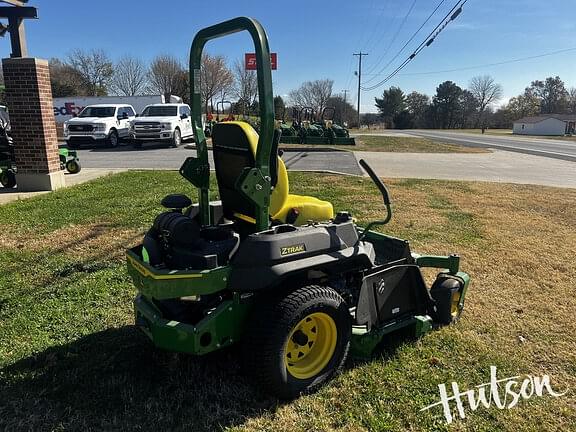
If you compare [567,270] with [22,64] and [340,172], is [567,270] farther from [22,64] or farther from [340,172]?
[22,64]

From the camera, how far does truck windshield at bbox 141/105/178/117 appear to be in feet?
66.5

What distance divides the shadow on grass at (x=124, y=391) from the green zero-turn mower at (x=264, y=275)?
330 mm

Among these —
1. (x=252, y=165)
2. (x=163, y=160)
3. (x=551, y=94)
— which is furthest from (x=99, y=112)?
(x=551, y=94)

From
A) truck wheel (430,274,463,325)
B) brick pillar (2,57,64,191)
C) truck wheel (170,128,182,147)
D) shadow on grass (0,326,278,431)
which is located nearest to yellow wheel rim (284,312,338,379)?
shadow on grass (0,326,278,431)

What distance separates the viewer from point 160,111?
20.3 metres

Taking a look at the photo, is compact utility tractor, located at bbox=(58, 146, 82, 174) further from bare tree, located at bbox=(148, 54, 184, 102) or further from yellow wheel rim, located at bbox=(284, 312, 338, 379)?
bare tree, located at bbox=(148, 54, 184, 102)

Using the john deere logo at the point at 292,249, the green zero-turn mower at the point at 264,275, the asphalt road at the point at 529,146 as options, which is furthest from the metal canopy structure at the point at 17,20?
the asphalt road at the point at 529,146

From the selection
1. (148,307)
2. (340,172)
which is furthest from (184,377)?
(340,172)

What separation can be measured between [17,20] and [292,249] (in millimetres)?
8842

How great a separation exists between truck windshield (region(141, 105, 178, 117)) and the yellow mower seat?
1822 cm

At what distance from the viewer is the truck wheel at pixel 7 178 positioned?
359 inches

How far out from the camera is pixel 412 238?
6125mm

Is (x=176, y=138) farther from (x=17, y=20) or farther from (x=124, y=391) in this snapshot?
(x=124, y=391)

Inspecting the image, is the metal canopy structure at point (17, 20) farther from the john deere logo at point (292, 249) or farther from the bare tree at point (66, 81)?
the bare tree at point (66, 81)
